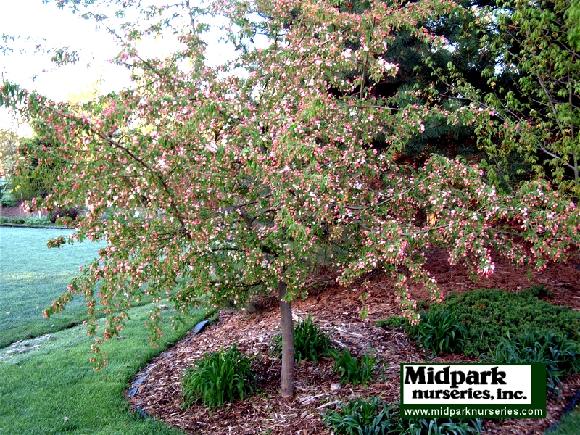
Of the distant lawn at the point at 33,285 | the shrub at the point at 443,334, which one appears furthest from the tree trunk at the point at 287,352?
the distant lawn at the point at 33,285

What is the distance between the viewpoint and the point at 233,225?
147 inches

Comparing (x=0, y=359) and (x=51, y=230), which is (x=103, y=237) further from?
(x=51, y=230)

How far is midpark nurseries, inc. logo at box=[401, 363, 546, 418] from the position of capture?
3.94 meters

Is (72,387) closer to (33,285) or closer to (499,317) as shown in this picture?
(499,317)

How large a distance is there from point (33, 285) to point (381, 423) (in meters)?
9.12

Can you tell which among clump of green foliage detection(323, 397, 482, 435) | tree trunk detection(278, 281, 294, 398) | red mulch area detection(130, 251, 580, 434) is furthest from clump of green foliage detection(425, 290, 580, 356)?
tree trunk detection(278, 281, 294, 398)

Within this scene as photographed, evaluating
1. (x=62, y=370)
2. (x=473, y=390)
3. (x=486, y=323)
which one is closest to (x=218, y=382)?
(x=473, y=390)

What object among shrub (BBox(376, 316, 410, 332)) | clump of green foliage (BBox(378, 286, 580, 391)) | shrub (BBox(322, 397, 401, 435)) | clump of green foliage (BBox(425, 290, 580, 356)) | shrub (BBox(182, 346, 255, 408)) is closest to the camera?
shrub (BBox(322, 397, 401, 435))

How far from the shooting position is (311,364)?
17.1 feet

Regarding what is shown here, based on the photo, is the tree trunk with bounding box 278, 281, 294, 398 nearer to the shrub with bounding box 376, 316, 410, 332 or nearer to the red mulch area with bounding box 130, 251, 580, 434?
the red mulch area with bounding box 130, 251, 580, 434

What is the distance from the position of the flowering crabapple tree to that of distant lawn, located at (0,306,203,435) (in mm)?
1135

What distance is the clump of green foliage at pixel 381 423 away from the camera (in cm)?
375

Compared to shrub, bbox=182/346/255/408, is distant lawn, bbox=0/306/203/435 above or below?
below

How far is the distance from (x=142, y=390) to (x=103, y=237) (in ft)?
7.27
